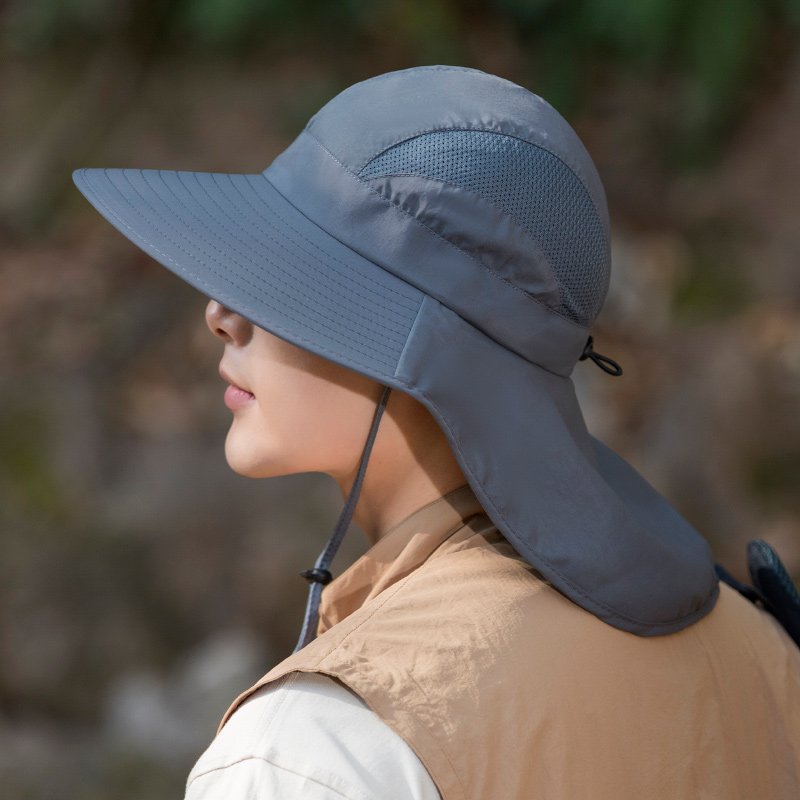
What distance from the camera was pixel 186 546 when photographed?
359 centimetres

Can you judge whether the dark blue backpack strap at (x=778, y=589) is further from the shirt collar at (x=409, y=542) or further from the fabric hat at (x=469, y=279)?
the shirt collar at (x=409, y=542)

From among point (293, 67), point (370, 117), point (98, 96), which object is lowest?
point (98, 96)

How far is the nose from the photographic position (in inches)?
39.6

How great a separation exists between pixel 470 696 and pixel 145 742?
2.94 metres

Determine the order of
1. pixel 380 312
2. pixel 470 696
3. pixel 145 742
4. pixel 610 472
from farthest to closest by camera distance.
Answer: pixel 145 742 < pixel 610 472 < pixel 380 312 < pixel 470 696

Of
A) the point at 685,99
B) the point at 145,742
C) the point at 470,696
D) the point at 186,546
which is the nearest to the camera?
the point at 470,696

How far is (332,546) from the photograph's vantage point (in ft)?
3.58

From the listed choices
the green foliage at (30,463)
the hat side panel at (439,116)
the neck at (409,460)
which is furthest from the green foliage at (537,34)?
the neck at (409,460)

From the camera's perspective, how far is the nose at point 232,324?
101cm

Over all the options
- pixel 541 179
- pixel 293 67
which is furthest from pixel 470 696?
pixel 293 67

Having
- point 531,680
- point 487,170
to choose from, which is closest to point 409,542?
point 531,680

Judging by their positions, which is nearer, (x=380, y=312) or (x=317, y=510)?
(x=380, y=312)

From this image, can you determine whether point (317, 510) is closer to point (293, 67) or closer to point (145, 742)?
point (145, 742)

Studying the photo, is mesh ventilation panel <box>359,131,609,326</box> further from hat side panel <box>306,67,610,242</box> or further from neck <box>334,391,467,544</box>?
neck <box>334,391,467,544</box>
